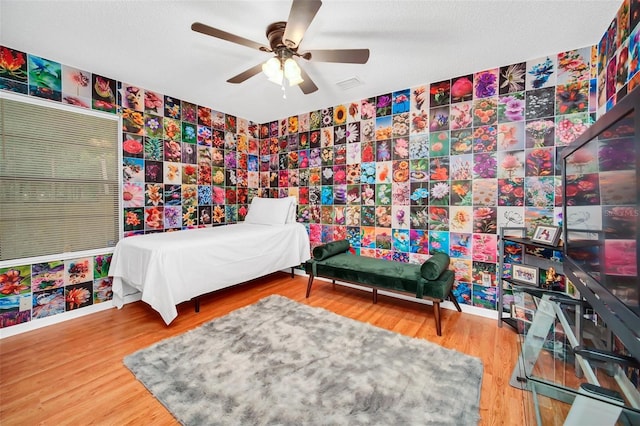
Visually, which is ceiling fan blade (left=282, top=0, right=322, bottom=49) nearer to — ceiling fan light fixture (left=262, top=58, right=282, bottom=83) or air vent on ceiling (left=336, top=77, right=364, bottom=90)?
ceiling fan light fixture (left=262, top=58, right=282, bottom=83)

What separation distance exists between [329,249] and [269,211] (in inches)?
47.2

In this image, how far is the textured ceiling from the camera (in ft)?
5.71

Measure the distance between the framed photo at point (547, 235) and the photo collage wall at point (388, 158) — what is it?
0.25 m

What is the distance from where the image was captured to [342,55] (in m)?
1.83

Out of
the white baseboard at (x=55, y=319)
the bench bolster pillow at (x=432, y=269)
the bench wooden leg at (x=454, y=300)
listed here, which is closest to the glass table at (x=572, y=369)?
the bench bolster pillow at (x=432, y=269)

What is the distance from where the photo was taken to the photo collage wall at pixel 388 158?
229cm

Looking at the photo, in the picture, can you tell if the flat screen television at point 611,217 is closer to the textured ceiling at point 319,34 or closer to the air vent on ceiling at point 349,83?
the textured ceiling at point 319,34

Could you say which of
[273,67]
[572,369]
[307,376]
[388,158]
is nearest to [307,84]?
[273,67]

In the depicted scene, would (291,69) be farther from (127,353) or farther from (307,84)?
(127,353)

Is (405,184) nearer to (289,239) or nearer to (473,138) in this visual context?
(473,138)

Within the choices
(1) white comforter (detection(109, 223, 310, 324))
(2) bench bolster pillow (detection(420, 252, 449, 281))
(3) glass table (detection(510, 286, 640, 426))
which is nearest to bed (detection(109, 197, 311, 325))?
(1) white comforter (detection(109, 223, 310, 324))

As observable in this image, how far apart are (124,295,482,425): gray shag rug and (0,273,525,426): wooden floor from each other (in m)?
0.11

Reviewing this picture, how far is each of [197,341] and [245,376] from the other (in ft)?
2.12

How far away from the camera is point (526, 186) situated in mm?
2434
